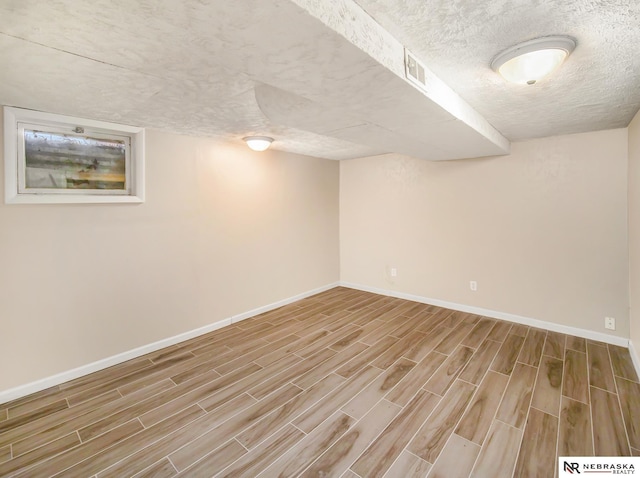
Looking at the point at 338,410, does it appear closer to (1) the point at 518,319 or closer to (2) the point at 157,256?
(2) the point at 157,256

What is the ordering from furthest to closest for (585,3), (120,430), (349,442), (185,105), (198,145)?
1. (198,145)
2. (185,105)
3. (120,430)
4. (349,442)
5. (585,3)

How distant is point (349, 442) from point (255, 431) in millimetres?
616

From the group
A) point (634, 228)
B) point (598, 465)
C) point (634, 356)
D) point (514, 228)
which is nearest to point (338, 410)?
point (598, 465)

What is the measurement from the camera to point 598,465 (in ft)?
5.37

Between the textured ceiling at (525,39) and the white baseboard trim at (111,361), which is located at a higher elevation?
the textured ceiling at (525,39)

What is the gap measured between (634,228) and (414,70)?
2739mm

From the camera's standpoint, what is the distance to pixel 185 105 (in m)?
2.26

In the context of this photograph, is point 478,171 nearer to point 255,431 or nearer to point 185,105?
point 185,105

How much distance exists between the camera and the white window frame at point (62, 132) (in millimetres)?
2211

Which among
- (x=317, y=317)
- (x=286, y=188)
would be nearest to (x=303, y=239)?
(x=286, y=188)

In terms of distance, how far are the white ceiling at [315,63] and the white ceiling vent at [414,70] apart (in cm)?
4

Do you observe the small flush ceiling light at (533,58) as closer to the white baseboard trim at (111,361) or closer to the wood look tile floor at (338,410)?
the wood look tile floor at (338,410)

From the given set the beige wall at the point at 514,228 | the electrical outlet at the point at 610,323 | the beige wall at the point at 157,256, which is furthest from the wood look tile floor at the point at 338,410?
the beige wall at the point at 514,228

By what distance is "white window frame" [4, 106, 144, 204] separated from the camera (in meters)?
2.21
